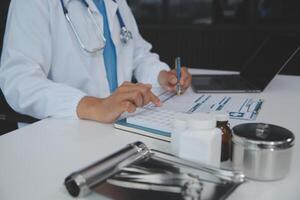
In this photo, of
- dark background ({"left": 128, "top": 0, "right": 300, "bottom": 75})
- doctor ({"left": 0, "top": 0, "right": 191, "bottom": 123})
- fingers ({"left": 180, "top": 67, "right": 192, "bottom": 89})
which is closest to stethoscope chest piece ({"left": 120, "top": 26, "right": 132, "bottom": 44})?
doctor ({"left": 0, "top": 0, "right": 191, "bottom": 123})

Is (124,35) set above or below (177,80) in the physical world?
above

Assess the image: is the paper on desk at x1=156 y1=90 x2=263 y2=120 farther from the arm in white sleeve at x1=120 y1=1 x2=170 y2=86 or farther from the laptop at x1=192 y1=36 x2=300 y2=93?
the arm in white sleeve at x1=120 y1=1 x2=170 y2=86

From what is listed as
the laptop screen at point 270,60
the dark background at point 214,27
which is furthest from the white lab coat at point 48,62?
the dark background at point 214,27

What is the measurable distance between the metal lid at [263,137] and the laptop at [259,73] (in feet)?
1.96

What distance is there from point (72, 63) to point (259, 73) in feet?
2.18

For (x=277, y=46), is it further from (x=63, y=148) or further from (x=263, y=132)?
(x=63, y=148)

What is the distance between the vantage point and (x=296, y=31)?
2812 millimetres

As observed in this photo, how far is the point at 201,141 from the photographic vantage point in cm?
65

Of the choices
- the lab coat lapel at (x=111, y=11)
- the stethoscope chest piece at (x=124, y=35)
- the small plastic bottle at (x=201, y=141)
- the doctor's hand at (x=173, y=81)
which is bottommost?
the doctor's hand at (x=173, y=81)

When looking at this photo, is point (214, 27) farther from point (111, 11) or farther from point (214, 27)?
point (111, 11)

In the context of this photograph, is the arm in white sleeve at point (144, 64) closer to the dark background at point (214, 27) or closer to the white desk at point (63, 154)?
the white desk at point (63, 154)

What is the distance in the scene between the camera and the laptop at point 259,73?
1.31 m

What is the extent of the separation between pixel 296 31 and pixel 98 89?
199 centimetres

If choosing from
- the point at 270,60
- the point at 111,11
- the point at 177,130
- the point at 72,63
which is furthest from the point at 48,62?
the point at 270,60
